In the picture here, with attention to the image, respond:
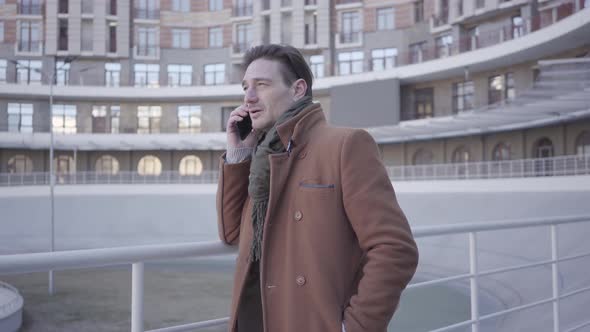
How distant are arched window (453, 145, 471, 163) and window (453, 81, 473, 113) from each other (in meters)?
2.22

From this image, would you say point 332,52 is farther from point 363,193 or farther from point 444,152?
point 363,193

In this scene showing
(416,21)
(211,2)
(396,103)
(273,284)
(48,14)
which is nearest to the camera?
(273,284)

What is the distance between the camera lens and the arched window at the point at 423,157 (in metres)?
34.1

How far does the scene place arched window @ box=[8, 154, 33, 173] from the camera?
39.5 m

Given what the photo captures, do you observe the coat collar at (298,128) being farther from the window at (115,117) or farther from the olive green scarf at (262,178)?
the window at (115,117)

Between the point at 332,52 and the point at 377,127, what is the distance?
8.75 metres

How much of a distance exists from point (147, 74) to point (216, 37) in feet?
18.8

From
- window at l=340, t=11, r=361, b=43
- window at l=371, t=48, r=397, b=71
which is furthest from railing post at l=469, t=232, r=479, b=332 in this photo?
window at l=340, t=11, r=361, b=43

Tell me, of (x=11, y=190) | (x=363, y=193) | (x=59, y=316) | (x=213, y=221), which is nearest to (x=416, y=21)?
(x=213, y=221)

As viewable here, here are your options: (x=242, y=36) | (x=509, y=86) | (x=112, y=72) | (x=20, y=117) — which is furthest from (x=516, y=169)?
(x=20, y=117)

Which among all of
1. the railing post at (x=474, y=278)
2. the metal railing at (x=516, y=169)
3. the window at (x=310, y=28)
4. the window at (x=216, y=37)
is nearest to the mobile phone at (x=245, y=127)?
the railing post at (x=474, y=278)

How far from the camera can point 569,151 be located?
26609 millimetres

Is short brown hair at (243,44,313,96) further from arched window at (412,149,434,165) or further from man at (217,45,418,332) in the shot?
arched window at (412,149,434,165)

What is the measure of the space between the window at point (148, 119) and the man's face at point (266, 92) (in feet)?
131
